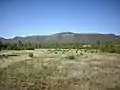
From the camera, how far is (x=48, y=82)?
40.0ft

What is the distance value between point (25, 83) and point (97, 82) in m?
4.87

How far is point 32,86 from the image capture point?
1096 cm

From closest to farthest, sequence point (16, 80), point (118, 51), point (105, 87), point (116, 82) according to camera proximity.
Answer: point (105, 87) → point (116, 82) → point (16, 80) → point (118, 51)

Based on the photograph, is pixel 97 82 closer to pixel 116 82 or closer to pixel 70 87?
pixel 116 82

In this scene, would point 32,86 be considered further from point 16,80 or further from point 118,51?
point 118,51

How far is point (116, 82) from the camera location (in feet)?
38.5

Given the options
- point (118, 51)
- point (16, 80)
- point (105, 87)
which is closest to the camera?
point (105, 87)

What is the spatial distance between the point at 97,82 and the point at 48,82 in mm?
3362

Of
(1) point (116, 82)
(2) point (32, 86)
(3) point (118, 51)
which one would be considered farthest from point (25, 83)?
(3) point (118, 51)

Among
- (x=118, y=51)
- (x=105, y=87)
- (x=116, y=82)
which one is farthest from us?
(x=118, y=51)

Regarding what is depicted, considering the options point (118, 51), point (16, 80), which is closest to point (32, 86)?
point (16, 80)

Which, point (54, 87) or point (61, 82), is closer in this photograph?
point (54, 87)

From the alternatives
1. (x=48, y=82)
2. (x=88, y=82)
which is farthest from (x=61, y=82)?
(x=88, y=82)

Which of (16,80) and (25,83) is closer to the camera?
(25,83)
